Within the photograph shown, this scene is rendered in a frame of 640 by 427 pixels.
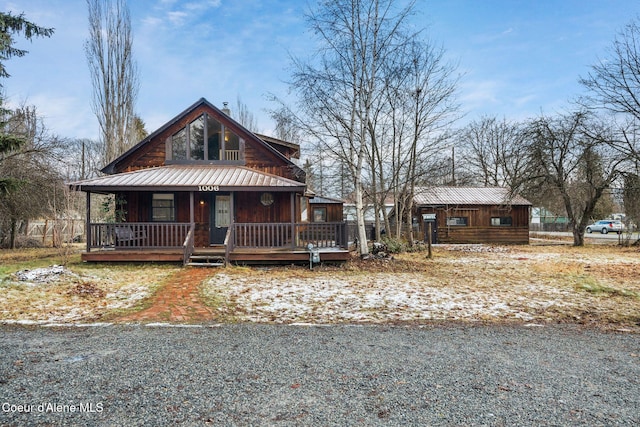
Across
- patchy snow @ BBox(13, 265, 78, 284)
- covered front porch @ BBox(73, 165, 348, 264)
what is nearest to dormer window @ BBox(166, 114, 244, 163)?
covered front porch @ BBox(73, 165, 348, 264)

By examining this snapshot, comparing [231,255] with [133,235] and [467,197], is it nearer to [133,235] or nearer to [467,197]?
[133,235]

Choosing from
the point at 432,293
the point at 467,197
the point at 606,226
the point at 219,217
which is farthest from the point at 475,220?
the point at 606,226

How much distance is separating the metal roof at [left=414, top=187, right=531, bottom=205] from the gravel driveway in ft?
65.0

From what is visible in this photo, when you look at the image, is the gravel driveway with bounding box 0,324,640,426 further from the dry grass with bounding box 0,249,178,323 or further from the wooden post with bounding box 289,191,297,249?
the wooden post with bounding box 289,191,297,249

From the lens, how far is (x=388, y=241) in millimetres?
17062

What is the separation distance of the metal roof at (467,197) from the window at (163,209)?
15.5 metres

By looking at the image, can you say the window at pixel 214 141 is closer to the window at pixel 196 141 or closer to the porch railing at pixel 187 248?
the window at pixel 196 141

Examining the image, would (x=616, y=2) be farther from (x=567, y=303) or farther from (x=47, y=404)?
(x=47, y=404)

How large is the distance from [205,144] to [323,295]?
952 cm

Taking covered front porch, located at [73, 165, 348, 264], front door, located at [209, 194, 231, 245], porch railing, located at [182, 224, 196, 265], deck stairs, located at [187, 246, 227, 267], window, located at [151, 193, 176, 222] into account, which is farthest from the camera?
front door, located at [209, 194, 231, 245]

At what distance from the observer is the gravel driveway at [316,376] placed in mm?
2814

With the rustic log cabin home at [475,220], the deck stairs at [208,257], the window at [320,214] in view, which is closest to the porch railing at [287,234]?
the deck stairs at [208,257]

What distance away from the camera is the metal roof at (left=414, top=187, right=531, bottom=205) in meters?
24.7

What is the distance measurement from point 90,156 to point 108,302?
37.2 meters
